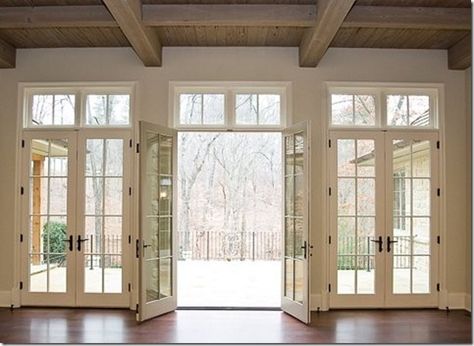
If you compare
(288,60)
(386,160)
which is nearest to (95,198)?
(288,60)

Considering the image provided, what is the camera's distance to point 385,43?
573 cm

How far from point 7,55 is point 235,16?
3.13 meters

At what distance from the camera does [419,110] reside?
235 inches

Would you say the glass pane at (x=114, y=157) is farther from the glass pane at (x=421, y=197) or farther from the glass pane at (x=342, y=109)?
the glass pane at (x=421, y=197)

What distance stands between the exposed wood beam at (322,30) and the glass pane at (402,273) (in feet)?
9.09

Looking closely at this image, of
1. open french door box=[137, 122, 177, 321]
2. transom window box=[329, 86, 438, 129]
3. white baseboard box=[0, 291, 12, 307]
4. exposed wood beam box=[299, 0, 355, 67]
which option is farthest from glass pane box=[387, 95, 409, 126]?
white baseboard box=[0, 291, 12, 307]

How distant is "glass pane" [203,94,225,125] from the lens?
5926 millimetres

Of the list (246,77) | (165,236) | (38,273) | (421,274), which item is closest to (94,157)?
(165,236)

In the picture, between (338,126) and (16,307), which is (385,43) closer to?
(338,126)

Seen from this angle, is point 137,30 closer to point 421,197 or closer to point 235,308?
point 235,308

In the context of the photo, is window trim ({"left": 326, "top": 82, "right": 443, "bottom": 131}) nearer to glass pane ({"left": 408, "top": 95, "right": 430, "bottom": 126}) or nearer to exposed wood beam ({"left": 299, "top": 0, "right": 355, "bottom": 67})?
glass pane ({"left": 408, "top": 95, "right": 430, "bottom": 126})

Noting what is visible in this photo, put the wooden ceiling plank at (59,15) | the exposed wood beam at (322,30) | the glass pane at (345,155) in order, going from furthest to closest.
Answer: the glass pane at (345,155), the wooden ceiling plank at (59,15), the exposed wood beam at (322,30)

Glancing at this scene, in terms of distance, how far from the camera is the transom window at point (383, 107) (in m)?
5.88

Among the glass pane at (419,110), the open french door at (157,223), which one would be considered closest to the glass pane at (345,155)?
the glass pane at (419,110)
